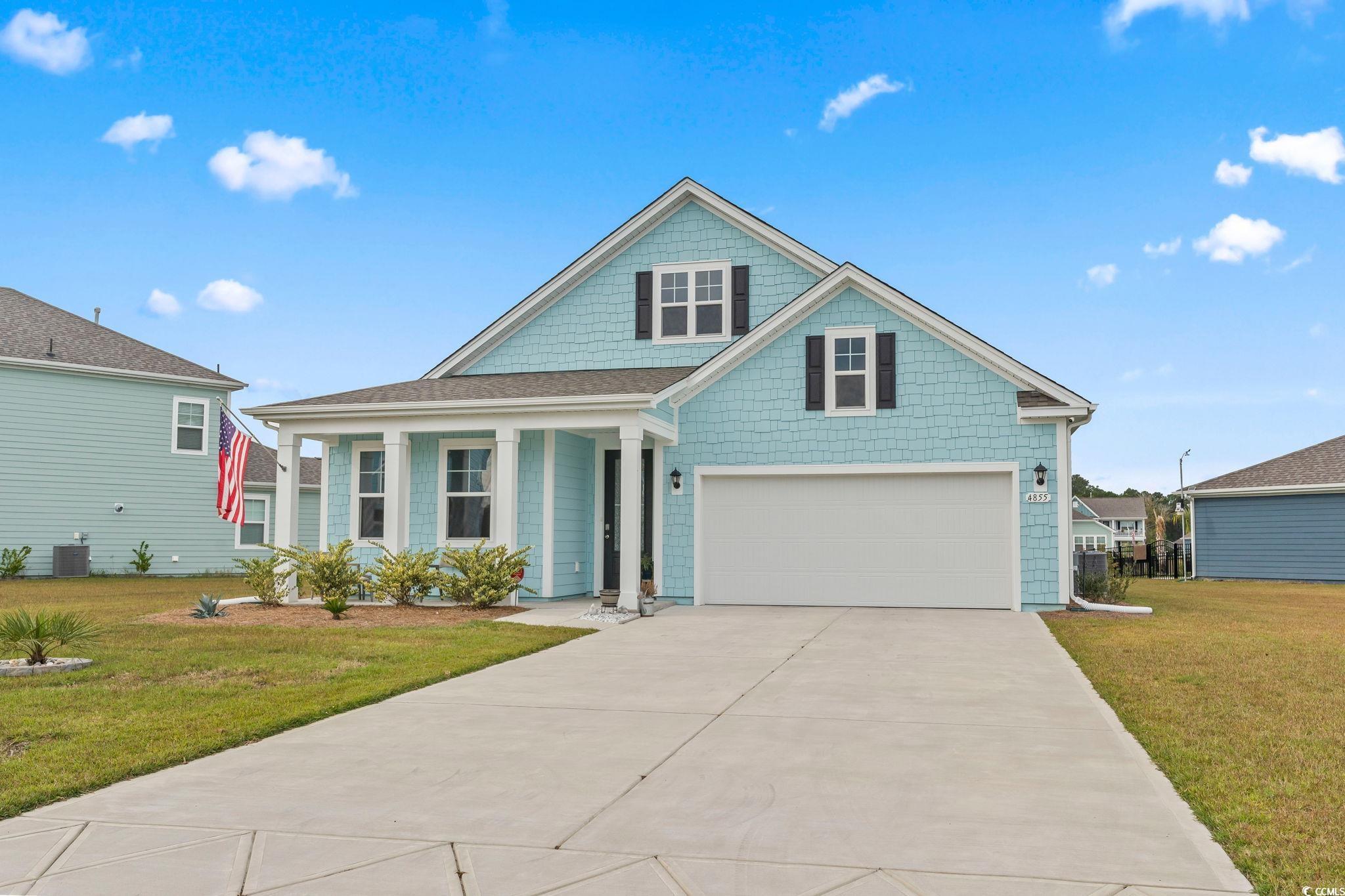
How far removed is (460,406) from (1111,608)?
10114mm

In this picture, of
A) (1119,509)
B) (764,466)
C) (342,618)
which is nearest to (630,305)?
(764,466)

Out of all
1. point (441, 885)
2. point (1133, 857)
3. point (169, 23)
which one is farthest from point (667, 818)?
point (169, 23)

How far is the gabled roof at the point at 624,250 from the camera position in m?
17.7

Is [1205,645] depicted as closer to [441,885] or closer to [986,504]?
[986,504]

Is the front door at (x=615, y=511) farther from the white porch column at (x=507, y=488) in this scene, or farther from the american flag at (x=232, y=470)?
the american flag at (x=232, y=470)

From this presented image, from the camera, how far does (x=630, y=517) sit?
567 inches

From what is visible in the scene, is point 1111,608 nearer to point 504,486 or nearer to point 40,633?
point 504,486

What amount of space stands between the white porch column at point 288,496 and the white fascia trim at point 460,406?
1.34ft

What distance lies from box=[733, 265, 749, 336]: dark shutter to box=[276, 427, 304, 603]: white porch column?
760cm

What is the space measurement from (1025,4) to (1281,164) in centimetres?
731

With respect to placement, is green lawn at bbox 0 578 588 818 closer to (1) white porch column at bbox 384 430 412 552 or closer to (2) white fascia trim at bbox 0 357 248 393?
(1) white porch column at bbox 384 430 412 552

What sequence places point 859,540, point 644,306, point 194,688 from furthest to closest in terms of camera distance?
1. point 644,306
2. point 859,540
3. point 194,688

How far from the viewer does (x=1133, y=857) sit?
161 inches

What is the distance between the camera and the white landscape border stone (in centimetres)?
849
